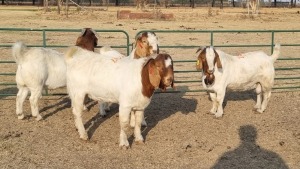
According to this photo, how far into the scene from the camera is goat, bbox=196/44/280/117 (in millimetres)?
7902

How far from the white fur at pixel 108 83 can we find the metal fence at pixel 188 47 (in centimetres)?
255

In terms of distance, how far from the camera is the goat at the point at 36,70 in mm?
7715

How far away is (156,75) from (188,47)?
406cm

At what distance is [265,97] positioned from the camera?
352 inches

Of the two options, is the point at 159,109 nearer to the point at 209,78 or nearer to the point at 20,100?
the point at 209,78

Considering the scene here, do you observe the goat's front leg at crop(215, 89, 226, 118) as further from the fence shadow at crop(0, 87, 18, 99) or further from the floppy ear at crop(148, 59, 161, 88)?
the fence shadow at crop(0, 87, 18, 99)

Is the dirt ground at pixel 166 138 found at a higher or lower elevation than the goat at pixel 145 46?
lower

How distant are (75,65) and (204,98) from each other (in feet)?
12.5

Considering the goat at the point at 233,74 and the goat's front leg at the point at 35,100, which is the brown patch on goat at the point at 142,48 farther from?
the goat's front leg at the point at 35,100

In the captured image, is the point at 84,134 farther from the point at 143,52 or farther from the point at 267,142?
the point at 267,142

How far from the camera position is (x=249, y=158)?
21.2ft

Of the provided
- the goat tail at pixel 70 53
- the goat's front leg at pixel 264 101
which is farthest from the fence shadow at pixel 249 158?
the goat tail at pixel 70 53

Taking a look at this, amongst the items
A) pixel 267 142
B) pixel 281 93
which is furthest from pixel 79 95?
pixel 281 93

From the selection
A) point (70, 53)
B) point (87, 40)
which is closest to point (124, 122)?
point (70, 53)
